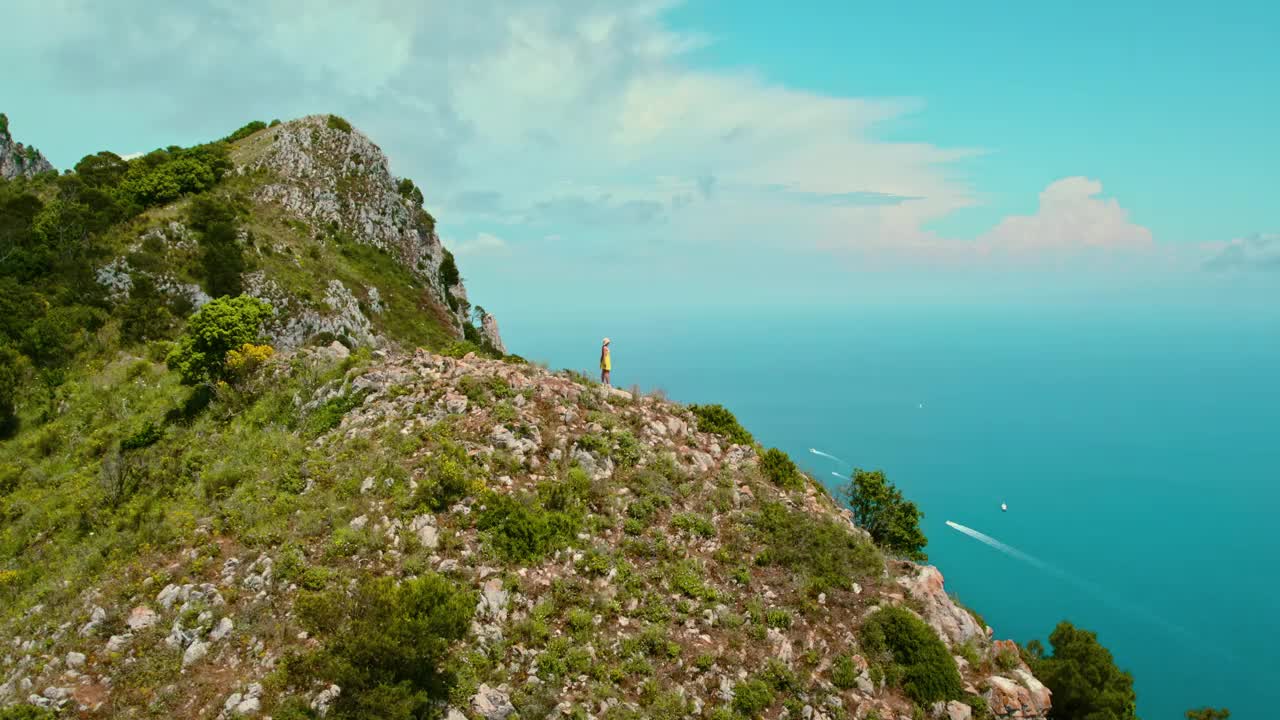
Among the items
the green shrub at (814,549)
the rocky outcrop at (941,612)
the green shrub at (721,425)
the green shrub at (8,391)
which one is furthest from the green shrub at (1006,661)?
the green shrub at (8,391)

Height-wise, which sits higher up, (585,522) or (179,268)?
(179,268)

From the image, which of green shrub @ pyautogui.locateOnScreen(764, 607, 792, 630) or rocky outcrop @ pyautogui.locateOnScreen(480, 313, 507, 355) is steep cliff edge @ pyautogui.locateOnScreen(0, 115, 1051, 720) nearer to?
green shrub @ pyautogui.locateOnScreen(764, 607, 792, 630)

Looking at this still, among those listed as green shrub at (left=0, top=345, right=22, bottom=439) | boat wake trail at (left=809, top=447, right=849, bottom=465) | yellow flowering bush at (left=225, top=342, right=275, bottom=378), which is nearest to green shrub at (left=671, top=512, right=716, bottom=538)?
yellow flowering bush at (left=225, top=342, right=275, bottom=378)

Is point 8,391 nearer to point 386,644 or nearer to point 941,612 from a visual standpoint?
point 386,644

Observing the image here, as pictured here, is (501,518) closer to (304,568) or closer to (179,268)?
(304,568)

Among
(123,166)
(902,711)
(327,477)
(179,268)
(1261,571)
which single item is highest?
(123,166)

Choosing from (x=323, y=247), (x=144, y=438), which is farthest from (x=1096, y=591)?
(x=144, y=438)

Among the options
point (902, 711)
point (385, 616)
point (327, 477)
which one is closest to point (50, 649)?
point (327, 477)
